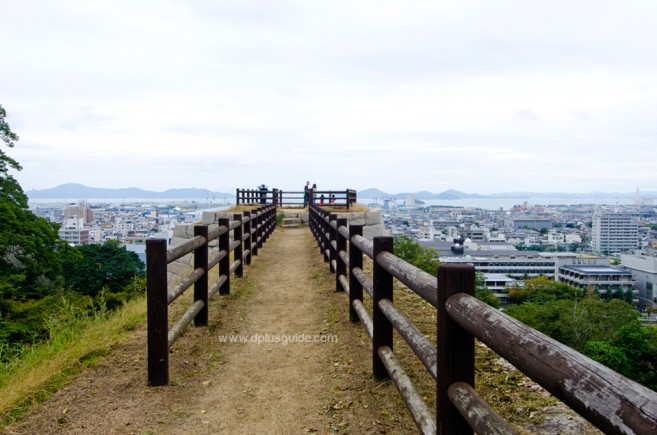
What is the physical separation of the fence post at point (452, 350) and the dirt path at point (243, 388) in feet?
3.80

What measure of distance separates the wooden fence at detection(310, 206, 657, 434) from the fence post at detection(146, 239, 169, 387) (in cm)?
178

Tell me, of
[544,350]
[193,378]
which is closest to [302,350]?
[193,378]

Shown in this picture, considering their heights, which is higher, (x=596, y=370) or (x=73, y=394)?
(x=596, y=370)

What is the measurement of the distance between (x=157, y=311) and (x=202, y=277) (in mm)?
1574

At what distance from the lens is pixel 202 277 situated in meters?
5.81

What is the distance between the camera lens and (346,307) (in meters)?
7.08

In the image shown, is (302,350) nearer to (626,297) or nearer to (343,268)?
(343,268)

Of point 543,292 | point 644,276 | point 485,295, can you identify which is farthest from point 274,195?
point 644,276

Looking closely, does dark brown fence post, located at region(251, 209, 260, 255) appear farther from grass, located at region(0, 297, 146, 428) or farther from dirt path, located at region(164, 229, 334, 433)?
grass, located at region(0, 297, 146, 428)

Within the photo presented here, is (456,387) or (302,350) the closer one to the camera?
(456,387)

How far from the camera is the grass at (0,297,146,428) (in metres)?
3.79

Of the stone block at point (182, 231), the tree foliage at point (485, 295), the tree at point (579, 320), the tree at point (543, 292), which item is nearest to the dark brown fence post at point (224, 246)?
the stone block at point (182, 231)

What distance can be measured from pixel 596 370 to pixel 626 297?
74737 mm

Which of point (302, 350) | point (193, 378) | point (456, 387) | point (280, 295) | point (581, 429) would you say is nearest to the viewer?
point (456, 387)
